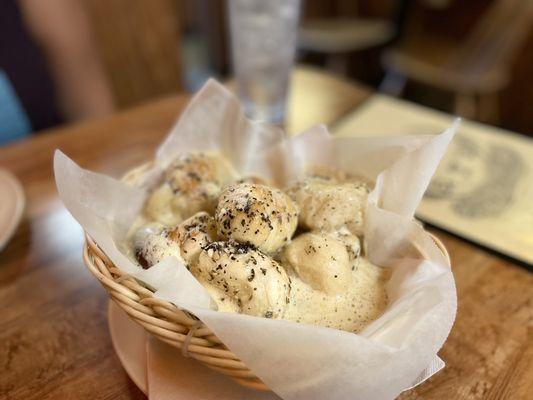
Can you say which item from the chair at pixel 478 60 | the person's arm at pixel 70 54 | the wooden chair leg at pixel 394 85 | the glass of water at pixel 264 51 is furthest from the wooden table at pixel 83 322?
the wooden chair leg at pixel 394 85

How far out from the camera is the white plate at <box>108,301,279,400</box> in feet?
1.60

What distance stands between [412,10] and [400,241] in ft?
7.81

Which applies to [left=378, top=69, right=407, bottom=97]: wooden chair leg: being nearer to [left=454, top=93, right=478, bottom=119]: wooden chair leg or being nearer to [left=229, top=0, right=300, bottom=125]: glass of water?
[left=454, top=93, right=478, bottom=119]: wooden chair leg

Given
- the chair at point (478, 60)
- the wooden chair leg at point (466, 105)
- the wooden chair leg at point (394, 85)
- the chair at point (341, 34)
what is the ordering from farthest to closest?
the wooden chair leg at point (394, 85), the chair at point (341, 34), the wooden chair leg at point (466, 105), the chair at point (478, 60)

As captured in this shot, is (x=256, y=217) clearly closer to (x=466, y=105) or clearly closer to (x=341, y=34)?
(x=466, y=105)

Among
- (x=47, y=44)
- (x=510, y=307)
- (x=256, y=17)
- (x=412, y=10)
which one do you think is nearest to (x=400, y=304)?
(x=510, y=307)

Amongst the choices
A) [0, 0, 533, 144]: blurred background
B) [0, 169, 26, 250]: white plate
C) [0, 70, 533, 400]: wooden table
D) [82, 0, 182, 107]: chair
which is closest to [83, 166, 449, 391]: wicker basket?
[0, 70, 533, 400]: wooden table

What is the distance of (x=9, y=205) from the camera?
76 cm

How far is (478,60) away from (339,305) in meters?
1.73

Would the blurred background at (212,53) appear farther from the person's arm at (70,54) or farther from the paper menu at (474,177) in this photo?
the paper menu at (474,177)

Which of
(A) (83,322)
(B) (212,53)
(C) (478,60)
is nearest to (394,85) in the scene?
(C) (478,60)

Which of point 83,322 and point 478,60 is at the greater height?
point 83,322

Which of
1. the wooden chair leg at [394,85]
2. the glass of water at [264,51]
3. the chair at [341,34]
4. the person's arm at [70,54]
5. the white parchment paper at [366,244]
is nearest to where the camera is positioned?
the white parchment paper at [366,244]

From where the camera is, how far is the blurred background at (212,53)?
1397 mm
